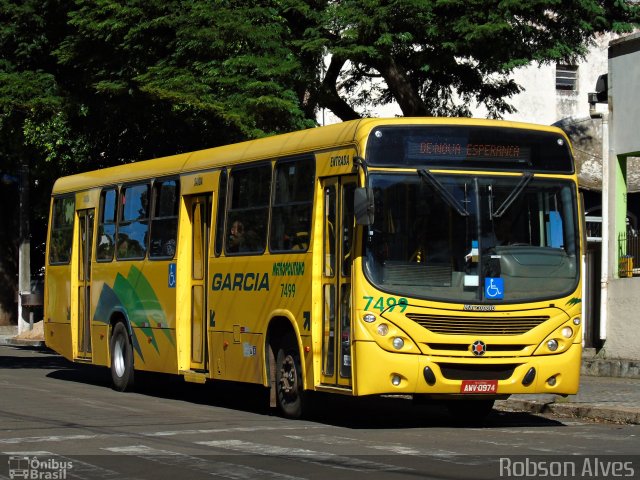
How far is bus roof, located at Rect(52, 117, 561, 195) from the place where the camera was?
14422mm

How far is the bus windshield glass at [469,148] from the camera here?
14172mm

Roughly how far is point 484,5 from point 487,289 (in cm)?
866

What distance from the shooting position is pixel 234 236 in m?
16.8

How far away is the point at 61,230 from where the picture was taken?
2286 centimetres

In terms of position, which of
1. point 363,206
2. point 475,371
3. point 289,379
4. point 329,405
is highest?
point 363,206

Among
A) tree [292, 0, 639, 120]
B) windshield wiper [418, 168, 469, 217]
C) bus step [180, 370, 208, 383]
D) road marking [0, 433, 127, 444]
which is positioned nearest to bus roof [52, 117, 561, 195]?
windshield wiper [418, 168, 469, 217]

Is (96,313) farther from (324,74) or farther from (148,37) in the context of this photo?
(324,74)

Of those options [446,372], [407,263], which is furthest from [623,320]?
[407,263]

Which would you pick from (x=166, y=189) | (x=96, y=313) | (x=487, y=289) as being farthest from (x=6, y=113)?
(x=487, y=289)

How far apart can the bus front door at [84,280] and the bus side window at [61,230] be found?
35 cm

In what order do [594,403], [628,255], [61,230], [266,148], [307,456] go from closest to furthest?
[307,456] → [266,148] → [594,403] → [61,230] → [628,255]

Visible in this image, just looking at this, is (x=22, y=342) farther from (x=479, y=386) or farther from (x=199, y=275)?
(x=479, y=386)

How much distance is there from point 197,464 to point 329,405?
286 inches

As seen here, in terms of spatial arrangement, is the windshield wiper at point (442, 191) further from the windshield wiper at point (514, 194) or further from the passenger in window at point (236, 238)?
the passenger in window at point (236, 238)
